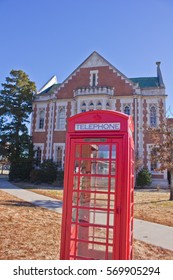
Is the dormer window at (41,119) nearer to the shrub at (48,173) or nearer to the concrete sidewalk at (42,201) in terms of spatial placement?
the shrub at (48,173)

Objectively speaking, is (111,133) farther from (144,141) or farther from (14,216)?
(144,141)

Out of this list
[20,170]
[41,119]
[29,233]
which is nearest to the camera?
[29,233]

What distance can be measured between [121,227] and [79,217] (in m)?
0.79

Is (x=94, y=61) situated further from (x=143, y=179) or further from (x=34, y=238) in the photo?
(x=34, y=238)

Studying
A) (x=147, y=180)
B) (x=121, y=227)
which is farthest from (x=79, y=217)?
(x=147, y=180)

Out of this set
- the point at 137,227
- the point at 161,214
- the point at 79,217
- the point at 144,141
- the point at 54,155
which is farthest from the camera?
the point at 54,155

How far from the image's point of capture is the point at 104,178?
11.7ft

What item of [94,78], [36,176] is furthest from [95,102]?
[36,176]

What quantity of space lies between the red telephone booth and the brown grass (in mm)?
1385

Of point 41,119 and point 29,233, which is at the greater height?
point 41,119

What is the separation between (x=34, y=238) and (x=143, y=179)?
54.9 feet

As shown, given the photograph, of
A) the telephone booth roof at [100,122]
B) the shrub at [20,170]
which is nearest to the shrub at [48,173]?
the shrub at [20,170]

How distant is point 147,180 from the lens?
68.5ft

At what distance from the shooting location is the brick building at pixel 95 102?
23.3 metres
